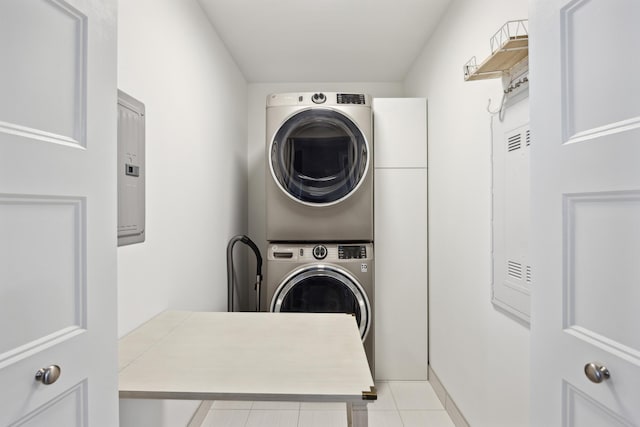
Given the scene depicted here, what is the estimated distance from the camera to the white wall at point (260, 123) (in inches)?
136

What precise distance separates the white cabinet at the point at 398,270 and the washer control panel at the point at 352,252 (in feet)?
0.47

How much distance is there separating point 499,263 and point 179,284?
4.91ft

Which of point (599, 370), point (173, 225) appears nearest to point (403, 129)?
point (173, 225)

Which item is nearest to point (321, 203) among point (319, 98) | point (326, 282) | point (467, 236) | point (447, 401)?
point (326, 282)

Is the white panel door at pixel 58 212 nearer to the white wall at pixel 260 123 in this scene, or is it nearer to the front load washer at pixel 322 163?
the front load washer at pixel 322 163

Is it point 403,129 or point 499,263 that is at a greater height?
point 403,129

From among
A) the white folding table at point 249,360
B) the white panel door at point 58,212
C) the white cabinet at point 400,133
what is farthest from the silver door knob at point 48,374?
the white cabinet at point 400,133

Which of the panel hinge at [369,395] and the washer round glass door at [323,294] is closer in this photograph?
the panel hinge at [369,395]

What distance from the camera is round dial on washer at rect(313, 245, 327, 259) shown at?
2553 millimetres

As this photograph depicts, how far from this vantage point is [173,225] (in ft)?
5.83

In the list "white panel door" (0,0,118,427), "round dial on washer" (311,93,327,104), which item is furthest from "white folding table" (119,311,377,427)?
"round dial on washer" (311,93,327,104)

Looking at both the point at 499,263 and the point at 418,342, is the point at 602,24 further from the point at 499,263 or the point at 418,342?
the point at 418,342

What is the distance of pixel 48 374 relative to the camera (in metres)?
0.67

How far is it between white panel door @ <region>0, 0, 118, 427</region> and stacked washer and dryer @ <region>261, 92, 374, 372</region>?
1.67 m
